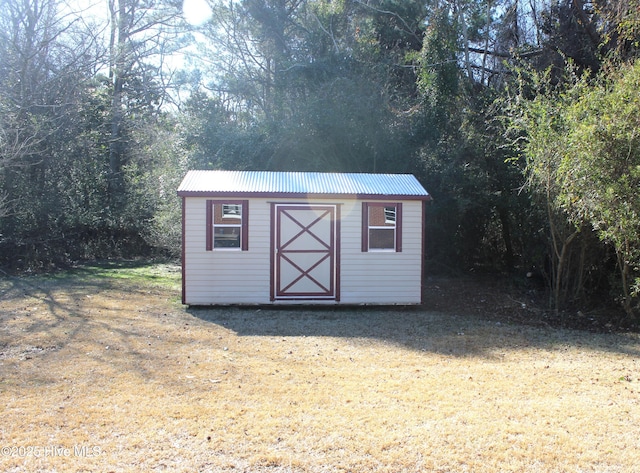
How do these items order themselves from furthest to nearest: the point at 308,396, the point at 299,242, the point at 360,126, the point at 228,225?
the point at 360,126 → the point at 299,242 → the point at 228,225 → the point at 308,396

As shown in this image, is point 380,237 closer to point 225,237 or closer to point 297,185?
point 297,185

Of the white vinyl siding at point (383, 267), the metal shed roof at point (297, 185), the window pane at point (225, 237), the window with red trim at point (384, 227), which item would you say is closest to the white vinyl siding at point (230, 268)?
the window pane at point (225, 237)

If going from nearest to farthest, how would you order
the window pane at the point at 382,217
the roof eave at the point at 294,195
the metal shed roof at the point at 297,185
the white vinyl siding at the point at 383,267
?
1. the roof eave at the point at 294,195
2. the metal shed roof at the point at 297,185
3. the white vinyl siding at the point at 383,267
4. the window pane at the point at 382,217

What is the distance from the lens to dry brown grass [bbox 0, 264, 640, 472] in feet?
11.6

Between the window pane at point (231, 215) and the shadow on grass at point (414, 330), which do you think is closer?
the shadow on grass at point (414, 330)

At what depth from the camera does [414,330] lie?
810 centimetres

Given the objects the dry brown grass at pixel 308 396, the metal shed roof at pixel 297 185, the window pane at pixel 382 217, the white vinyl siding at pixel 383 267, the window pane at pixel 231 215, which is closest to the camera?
the dry brown grass at pixel 308 396

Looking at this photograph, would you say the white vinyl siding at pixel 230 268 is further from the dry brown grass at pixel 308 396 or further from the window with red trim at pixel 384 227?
the window with red trim at pixel 384 227

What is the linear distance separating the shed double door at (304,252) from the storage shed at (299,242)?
0.7 inches

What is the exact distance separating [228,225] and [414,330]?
386 cm

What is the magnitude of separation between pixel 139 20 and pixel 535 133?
55.6 feet

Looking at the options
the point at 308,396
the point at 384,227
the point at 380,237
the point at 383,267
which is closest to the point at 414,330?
the point at 383,267

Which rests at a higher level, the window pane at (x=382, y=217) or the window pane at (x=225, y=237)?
the window pane at (x=382, y=217)

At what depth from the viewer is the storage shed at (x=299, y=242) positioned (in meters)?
9.40
